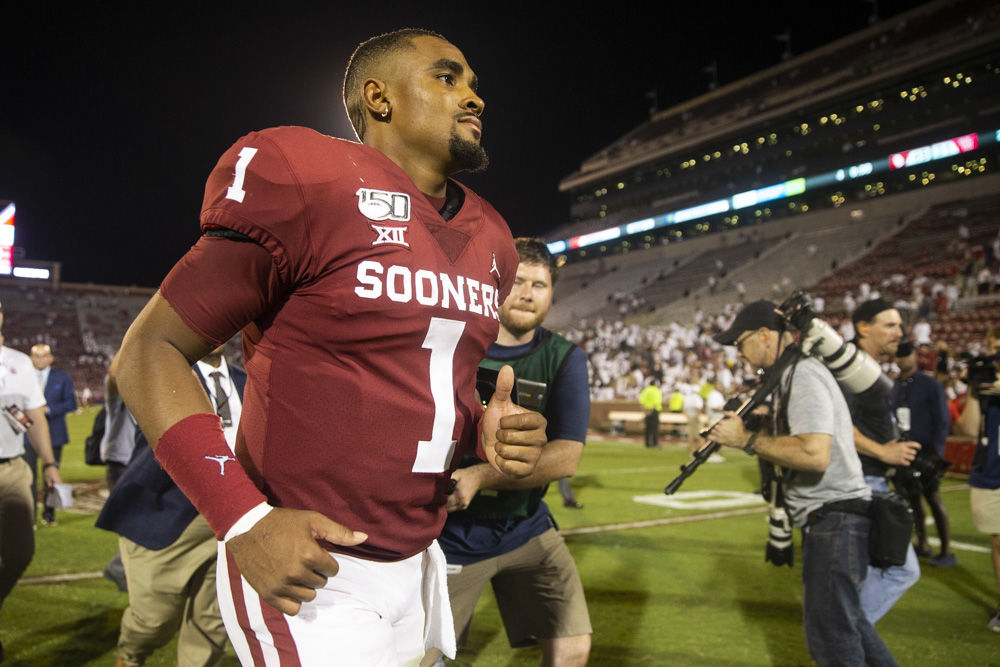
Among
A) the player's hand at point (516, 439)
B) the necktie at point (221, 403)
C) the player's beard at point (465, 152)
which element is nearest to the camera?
the player's hand at point (516, 439)

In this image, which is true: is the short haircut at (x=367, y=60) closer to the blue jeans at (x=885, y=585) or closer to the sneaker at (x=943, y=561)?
the blue jeans at (x=885, y=585)

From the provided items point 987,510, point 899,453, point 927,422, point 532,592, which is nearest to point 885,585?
point 899,453

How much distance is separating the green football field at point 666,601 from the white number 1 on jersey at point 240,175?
374 centimetres

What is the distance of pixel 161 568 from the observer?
11.6ft

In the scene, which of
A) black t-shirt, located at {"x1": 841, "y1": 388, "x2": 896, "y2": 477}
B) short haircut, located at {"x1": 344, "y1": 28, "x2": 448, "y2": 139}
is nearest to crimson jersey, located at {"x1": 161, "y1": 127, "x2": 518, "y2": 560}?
short haircut, located at {"x1": 344, "y1": 28, "x2": 448, "y2": 139}

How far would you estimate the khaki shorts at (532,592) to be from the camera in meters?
3.10

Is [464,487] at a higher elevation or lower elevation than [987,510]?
higher

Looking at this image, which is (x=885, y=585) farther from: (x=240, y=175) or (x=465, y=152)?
(x=240, y=175)

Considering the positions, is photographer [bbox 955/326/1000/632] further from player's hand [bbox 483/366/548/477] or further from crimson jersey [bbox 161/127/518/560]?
crimson jersey [bbox 161/127/518/560]

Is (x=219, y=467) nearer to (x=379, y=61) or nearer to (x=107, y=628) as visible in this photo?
(x=379, y=61)

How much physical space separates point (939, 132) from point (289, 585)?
42.8 m

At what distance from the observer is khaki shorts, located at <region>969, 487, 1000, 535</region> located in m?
5.41

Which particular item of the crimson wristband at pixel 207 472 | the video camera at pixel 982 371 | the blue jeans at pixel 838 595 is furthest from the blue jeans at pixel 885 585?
the crimson wristband at pixel 207 472

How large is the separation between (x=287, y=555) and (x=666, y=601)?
16.2 ft
